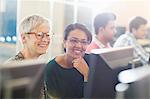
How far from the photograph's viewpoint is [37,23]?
4.56 ft

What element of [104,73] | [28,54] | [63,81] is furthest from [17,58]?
[104,73]

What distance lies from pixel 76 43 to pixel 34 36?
0.25 meters

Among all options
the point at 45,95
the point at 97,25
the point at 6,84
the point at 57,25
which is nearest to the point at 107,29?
the point at 97,25

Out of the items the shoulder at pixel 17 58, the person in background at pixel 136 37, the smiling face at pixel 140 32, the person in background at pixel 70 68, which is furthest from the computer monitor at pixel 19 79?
the smiling face at pixel 140 32

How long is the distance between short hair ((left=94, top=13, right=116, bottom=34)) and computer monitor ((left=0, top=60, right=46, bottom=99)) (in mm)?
423

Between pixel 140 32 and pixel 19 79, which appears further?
pixel 140 32

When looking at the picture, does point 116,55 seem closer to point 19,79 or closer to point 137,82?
point 137,82

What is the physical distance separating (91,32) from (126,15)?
238 millimetres

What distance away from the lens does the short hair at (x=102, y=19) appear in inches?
58.4

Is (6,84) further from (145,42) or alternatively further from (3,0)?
(145,42)

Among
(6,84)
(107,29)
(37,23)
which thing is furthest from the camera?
(107,29)

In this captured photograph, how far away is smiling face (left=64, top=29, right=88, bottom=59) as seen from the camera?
1.46 m

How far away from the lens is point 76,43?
58.0 inches

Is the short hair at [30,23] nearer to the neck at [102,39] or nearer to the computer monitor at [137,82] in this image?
the neck at [102,39]
